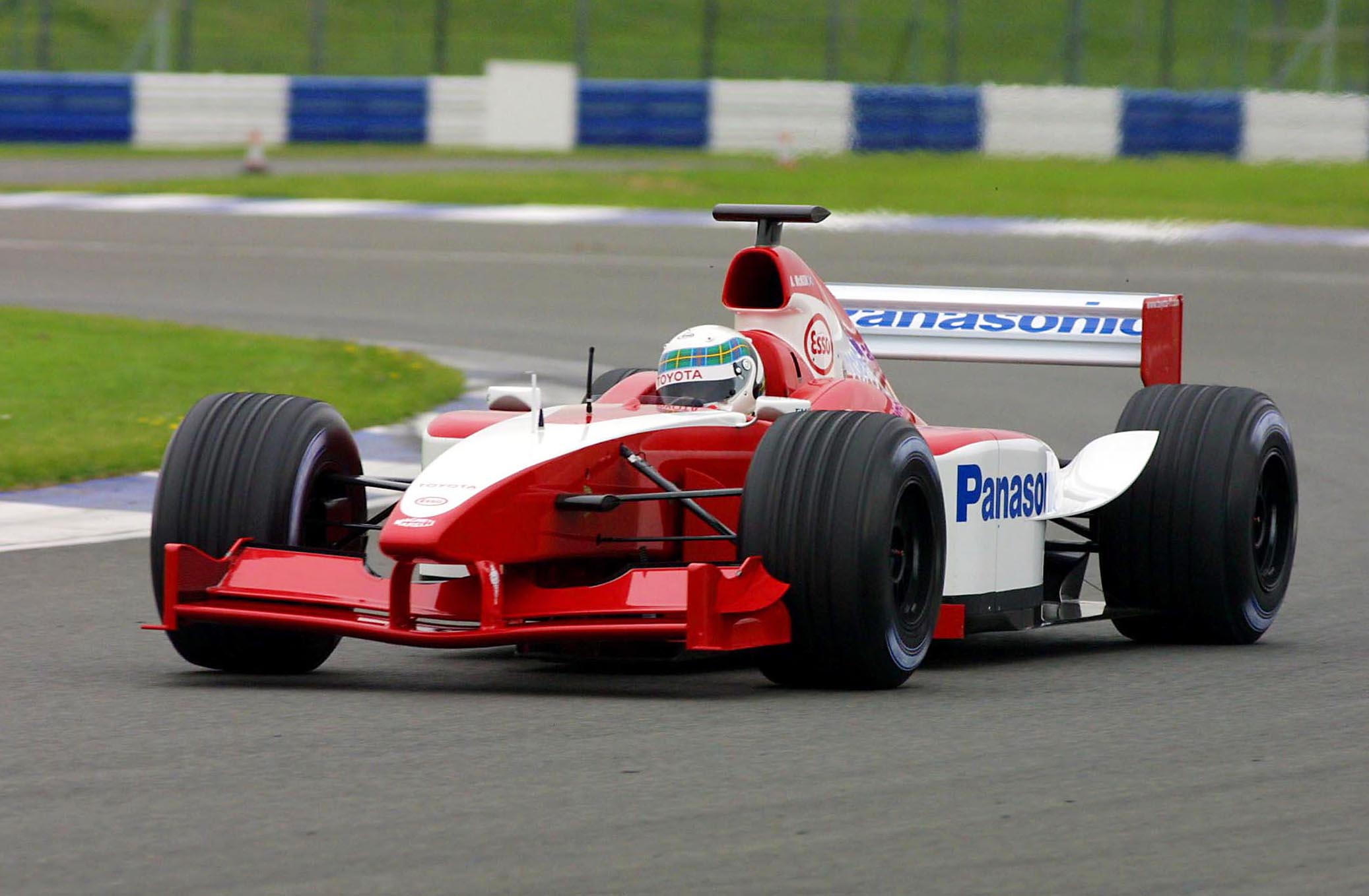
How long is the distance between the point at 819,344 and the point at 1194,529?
54.7 inches

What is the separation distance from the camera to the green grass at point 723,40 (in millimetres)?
42938

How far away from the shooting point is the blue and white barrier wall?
31.2 m

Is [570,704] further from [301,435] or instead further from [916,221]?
[916,221]

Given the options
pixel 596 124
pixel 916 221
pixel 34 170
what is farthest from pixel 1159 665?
pixel 596 124

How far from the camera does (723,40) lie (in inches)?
1998

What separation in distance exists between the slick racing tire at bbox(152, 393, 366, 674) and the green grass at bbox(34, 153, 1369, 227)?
19164 millimetres

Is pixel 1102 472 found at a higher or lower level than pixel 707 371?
lower

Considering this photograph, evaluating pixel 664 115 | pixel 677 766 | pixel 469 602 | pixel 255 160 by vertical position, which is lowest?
pixel 677 766

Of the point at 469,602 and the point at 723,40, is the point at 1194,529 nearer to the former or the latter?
the point at 469,602

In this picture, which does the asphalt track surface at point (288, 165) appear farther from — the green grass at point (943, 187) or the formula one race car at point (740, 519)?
the formula one race car at point (740, 519)

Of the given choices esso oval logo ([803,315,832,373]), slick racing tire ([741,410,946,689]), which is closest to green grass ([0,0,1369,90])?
esso oval logo ([803,315,832,373])

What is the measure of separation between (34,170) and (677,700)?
85.0 ft

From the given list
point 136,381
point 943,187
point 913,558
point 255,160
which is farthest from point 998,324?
point 255,160

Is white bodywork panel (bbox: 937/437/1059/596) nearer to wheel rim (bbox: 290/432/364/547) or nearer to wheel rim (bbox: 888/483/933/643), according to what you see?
wheel rim (bbox: 888/483/933/643)
